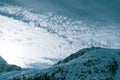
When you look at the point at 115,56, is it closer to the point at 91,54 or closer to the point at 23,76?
the point at 91,54

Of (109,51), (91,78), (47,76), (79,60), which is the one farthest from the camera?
(109,51)

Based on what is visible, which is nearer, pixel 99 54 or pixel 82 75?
pixel 82 75

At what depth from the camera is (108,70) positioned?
447 feet

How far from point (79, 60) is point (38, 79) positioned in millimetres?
24890

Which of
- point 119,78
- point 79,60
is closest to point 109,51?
point 79,60

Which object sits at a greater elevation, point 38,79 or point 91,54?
point 91,54

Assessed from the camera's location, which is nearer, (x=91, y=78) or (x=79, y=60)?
(x=91, y=78)

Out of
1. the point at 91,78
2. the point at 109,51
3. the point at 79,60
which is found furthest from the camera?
the point at 109,51

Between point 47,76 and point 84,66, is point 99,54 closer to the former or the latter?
point 84,66

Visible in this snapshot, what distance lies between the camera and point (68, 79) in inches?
5167

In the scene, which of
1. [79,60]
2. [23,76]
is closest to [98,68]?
[79,60]

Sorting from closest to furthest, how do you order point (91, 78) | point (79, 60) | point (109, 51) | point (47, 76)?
point (91, 78)
point (47, 76)
point (79, 60)
point (109, 51)

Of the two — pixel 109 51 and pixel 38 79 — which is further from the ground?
pixel 109 51

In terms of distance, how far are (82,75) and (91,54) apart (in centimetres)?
2692
